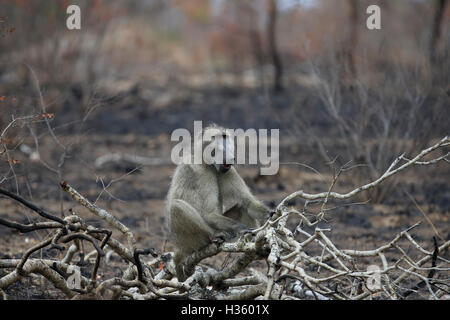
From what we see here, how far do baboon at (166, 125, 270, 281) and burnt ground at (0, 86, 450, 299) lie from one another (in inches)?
24.7

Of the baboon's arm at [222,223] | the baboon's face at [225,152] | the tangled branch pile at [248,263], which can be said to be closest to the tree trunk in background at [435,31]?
the tangled branch pile at [248,263]

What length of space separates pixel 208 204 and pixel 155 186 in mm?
5520

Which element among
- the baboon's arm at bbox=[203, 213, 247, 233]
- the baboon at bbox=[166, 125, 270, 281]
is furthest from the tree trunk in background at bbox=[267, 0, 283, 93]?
the baboon's arm at bbox=[203, 213, 247, 233]

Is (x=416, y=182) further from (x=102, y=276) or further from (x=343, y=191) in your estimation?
(x=102, y=276)

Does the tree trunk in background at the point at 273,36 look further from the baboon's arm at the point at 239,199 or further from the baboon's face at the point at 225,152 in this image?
the baboon's face at the point at 225,152

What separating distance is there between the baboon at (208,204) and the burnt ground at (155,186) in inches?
24.7


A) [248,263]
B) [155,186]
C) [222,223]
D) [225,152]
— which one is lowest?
[155,186]

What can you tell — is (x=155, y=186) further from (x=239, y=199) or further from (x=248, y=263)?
Answer: (x=248, y=263)

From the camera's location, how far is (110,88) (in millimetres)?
17562

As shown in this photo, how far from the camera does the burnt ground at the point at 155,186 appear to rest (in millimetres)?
7570

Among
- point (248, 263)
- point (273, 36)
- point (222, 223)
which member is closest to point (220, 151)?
point (222, 223)

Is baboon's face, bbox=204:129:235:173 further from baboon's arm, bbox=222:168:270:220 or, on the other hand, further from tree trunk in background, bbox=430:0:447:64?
tree trunk in background, bbox=430:0:447:64

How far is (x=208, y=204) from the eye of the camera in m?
5.71

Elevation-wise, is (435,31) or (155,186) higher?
(435,31)
